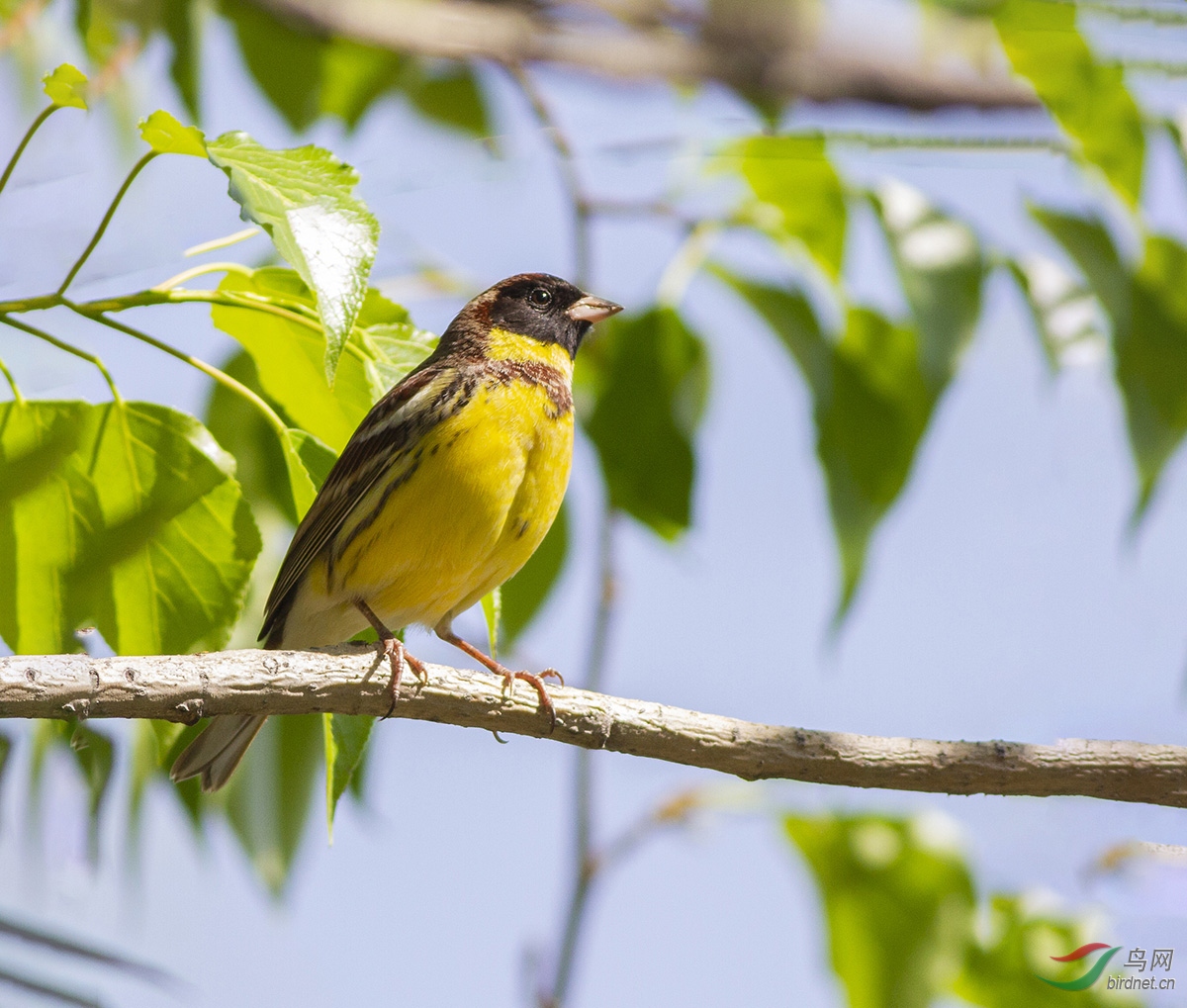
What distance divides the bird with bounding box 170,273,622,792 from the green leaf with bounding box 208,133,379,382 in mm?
1121

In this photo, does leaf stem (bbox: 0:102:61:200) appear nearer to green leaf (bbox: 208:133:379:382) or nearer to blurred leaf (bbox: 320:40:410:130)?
green leaf (bbox: 208:133:379:382)

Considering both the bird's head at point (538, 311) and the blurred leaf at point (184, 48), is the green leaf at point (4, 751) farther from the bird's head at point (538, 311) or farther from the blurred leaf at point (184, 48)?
the bird's head at point (538, 311)

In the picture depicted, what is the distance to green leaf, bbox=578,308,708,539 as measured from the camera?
3527 mm

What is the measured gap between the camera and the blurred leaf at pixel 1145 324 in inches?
127

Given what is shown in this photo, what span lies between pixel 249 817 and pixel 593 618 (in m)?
1.21

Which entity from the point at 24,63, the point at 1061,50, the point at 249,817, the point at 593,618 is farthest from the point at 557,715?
the point at 24,63

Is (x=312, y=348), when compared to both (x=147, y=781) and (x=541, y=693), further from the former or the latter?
(x=147, y=781)

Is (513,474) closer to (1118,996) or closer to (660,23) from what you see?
(660,23)

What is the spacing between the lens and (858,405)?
3.58 meters

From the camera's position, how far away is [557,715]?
259cm

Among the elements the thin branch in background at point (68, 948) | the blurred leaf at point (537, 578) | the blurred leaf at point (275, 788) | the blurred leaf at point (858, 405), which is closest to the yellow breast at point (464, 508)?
the blurred leaf at point (537, 578)

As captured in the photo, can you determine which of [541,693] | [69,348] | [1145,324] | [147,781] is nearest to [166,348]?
[69,348]

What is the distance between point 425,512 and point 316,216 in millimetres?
1420

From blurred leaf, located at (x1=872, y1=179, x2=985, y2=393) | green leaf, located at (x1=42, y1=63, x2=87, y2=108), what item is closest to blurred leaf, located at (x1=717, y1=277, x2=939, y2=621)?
blurred leaf, located at (x1=872, y1=179, x2=985, y2=393)
